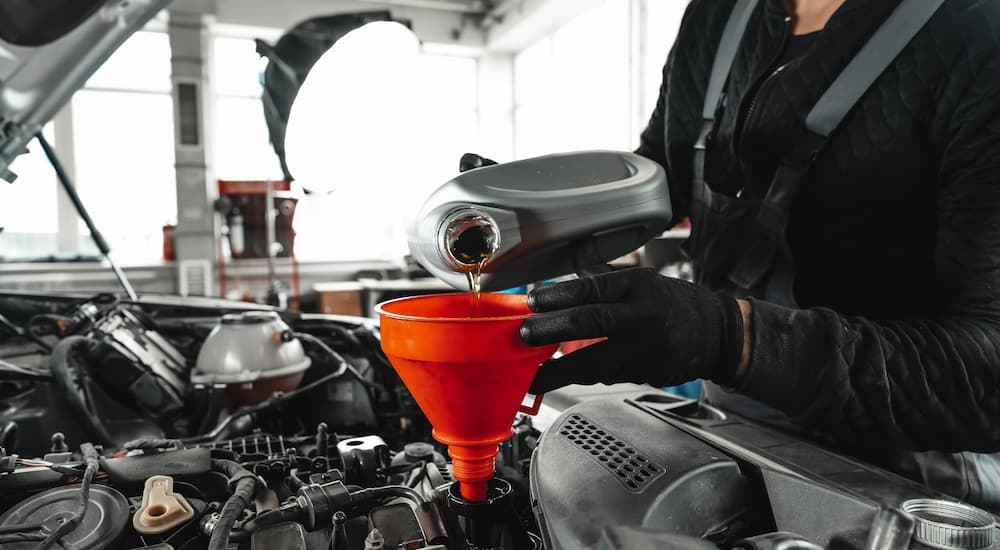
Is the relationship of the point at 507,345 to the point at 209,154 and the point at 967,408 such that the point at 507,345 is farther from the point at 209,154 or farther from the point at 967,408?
the point at 209,154

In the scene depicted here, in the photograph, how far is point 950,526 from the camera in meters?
0.48

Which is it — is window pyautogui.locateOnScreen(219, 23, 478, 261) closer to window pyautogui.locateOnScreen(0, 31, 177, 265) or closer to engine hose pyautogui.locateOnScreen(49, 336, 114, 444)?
window pyautogui.locateOnScreen(0, 31, 177, 265)

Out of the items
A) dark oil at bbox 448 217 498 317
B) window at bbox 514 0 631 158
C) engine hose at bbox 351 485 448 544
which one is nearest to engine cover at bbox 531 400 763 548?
engine hose at bbox 351 485 448 544

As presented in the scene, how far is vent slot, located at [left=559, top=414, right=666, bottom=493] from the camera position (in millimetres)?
644

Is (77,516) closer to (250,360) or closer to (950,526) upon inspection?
(250,360)

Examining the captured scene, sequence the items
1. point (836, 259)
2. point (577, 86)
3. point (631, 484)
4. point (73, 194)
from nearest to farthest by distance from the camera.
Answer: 1. point (631, 484)
2. point (836, 259)
3. point (73, 194)
4. point (577, 86)

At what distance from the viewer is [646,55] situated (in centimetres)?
556

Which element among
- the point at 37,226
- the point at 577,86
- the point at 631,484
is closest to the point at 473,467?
the point at 631,484

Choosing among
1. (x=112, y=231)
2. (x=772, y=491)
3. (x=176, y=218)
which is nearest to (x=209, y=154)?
(x=176, y=218)

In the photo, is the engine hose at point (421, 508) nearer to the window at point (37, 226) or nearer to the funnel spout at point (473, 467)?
the funnel spout at point (473, 467)

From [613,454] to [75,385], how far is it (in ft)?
3.79

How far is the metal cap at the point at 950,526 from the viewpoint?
480 mm

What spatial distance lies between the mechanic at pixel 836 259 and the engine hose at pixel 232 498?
1.19 ft

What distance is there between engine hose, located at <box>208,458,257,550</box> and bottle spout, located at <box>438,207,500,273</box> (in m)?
0.37
